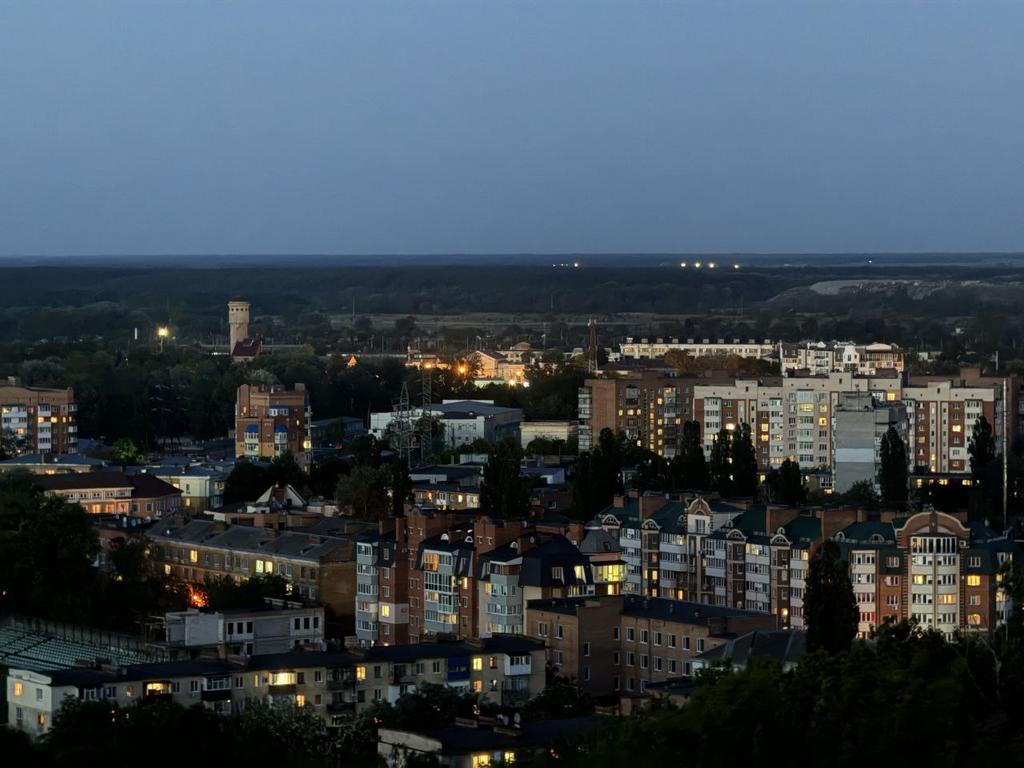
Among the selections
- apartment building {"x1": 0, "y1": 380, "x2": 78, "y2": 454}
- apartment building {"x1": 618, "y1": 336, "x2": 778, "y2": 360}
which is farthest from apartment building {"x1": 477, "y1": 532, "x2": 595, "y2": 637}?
apartment building {"x1": 618, "y1": 336, "x2": 778, "y2": 360}

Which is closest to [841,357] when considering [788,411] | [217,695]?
[788,411]

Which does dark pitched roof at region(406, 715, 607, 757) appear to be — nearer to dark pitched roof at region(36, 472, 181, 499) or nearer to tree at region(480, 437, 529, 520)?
tree at region(480, 437, 529, 520)

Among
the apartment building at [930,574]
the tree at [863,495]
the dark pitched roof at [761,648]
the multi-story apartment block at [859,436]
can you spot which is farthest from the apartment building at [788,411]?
the dark pitched roof at [761,648]

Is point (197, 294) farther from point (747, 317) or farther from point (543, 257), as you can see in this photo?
point (543, 257)

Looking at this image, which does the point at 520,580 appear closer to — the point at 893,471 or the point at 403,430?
the point at 893,471

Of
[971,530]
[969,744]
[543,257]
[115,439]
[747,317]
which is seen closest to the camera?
[969,744]

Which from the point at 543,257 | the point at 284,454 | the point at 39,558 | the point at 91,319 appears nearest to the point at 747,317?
the point at 91,319

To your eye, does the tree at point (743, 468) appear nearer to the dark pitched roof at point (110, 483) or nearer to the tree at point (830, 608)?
the dark pitched roof at point (110, 483)
